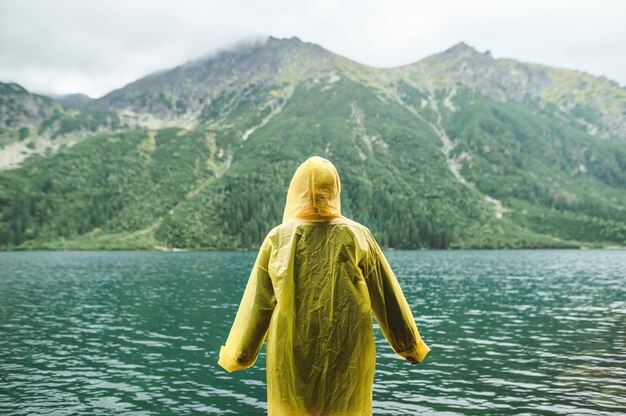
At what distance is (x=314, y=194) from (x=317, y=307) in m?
1.01

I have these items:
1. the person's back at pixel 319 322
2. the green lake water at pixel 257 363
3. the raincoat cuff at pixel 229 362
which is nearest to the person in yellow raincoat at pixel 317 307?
the person's back at pixel 319 322

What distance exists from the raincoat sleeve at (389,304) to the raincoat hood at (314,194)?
1.47ft

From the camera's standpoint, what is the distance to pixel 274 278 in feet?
13.4

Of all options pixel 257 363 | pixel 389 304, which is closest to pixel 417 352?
pixel 389 304

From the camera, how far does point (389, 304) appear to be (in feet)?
14.6

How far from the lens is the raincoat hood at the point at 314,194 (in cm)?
418

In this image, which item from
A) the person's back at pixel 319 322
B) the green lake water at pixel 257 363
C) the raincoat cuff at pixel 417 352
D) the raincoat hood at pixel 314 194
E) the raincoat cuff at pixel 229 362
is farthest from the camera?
the green lake water at pixel 257 363

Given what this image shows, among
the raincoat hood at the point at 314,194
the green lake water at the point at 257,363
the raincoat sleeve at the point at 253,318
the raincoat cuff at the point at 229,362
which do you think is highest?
the raincoat hood at the point at 314,194

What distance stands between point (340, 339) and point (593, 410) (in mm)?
18808

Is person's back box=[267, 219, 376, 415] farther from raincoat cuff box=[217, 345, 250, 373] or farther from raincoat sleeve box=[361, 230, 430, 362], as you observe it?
raincoat cuff box=[217, 345, 250, 373]

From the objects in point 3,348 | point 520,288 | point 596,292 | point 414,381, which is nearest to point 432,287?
point 520,288

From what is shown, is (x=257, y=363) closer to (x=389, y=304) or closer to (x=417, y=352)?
(x=417, y=352)

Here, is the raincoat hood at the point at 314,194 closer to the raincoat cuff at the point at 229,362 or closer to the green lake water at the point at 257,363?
the raincoat cuff at the point at 229,362

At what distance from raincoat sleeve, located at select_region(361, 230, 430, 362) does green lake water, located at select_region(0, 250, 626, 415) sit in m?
15.4
